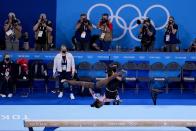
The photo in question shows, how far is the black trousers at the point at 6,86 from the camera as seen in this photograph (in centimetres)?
1588

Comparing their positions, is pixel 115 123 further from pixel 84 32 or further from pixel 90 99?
pixel 84 32

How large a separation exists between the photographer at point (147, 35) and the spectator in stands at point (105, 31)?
1.21 m

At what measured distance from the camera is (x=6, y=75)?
51.8 ft

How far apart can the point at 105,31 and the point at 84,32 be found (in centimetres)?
85

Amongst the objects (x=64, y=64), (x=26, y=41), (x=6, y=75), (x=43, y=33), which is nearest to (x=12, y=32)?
(x=26, y=41)

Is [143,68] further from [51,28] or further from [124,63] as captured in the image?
[51,28]

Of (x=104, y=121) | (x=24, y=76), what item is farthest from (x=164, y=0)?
(x=104, y=121)

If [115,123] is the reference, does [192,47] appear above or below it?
above

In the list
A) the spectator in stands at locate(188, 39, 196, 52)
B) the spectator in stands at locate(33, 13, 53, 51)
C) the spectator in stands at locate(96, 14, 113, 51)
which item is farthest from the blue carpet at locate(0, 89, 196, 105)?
the spectator in stands at locate(96, 14, 113, 51)

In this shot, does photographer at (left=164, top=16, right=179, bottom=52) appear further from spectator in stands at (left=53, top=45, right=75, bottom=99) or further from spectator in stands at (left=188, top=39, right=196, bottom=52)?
spectator in stands at (left=53, top=45, right=75, bottom=99)

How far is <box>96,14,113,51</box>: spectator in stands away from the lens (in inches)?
693

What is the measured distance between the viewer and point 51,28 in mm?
17594

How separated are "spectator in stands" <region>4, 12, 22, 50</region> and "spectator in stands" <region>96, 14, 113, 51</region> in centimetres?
313

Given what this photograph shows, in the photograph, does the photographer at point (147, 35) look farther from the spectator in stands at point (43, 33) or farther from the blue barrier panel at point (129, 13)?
the spectator in stands at point (43, 33)
